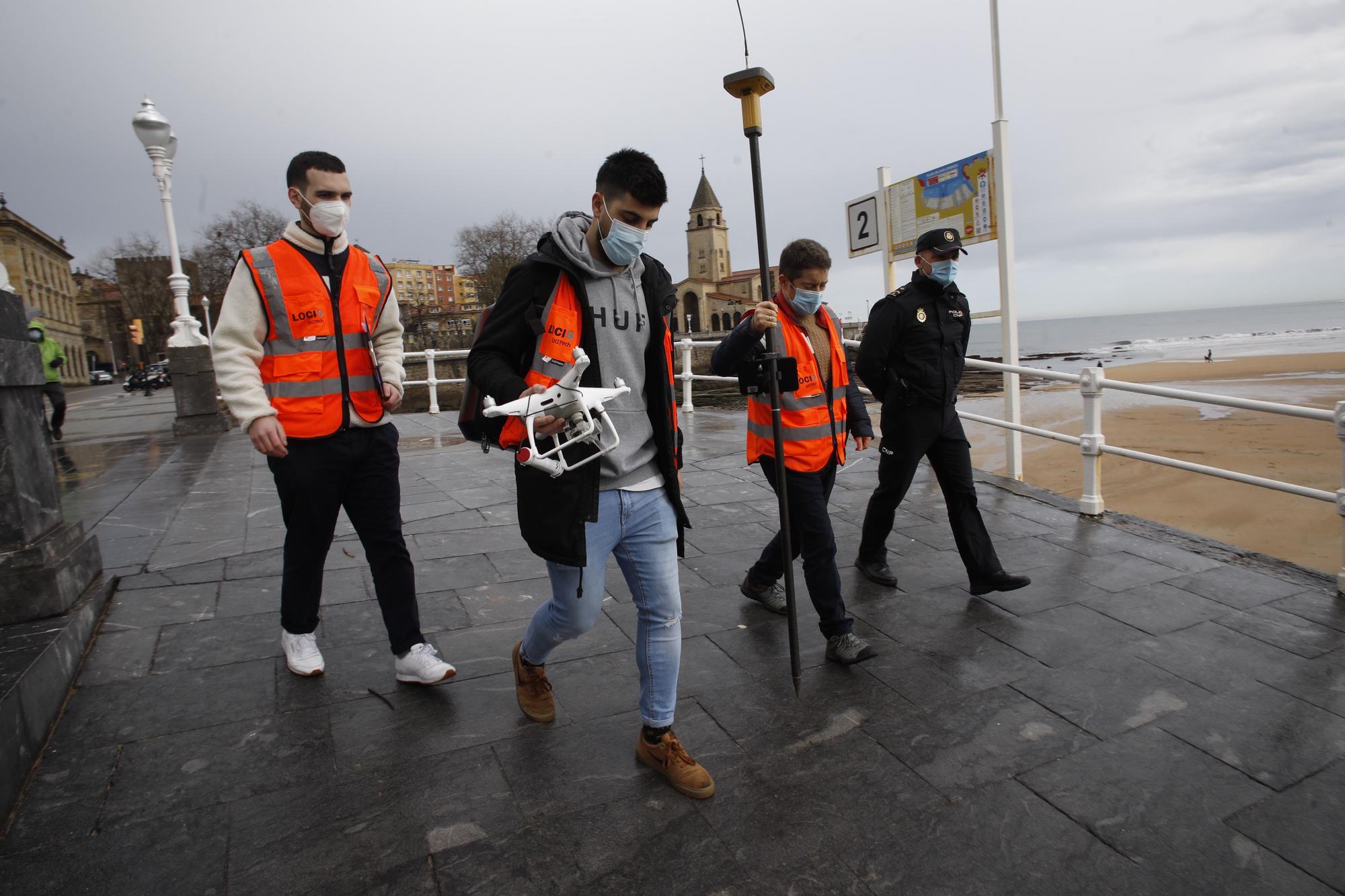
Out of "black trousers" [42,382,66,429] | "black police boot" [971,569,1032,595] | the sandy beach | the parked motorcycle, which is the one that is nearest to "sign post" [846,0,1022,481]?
the sandy beach

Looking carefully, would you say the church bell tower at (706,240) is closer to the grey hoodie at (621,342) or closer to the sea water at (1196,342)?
the sea water at (1196,342)

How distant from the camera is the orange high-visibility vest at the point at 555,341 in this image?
2.32 m

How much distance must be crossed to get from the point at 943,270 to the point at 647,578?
246 cm

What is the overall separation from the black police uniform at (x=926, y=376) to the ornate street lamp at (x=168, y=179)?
11013 mm

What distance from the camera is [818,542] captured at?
10.8ft

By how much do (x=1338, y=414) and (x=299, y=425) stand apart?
4.66 m

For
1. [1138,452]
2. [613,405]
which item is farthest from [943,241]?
[1138,452]

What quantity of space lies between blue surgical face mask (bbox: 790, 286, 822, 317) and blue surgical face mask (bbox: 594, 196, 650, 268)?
1.27m

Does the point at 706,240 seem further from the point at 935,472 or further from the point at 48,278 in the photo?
the point at 935,472

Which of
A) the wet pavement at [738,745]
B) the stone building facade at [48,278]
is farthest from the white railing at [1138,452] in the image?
the stone building facade at [48,278]

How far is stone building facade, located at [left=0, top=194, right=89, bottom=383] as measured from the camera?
180 ft

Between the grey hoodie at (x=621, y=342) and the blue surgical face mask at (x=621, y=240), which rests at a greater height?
the blue surgical face mask at (x=621, y=240)

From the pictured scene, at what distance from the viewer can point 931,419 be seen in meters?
3.98

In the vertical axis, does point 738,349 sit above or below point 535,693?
above
